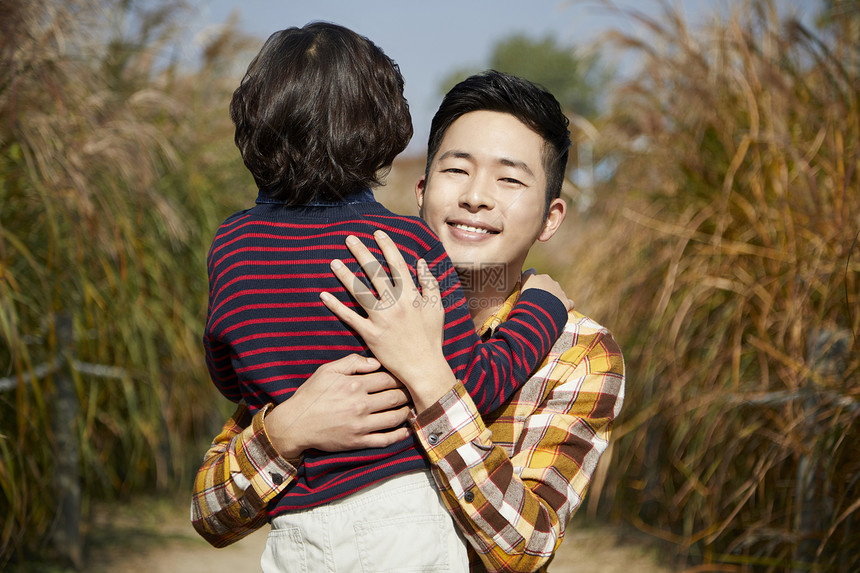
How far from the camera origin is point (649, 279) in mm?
4215

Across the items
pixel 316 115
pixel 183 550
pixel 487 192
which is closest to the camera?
pixel 316 115

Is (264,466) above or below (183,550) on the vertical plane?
above

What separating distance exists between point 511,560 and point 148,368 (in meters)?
3.52

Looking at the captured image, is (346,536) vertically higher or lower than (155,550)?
higher

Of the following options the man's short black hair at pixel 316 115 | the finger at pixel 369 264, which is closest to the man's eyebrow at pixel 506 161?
the man's short black hair at pixel 316 115

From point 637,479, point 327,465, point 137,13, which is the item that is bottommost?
point 637,479

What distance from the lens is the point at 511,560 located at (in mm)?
1375

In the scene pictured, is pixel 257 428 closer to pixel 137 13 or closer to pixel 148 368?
pixel 148 368

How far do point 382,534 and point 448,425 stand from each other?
0.24 m

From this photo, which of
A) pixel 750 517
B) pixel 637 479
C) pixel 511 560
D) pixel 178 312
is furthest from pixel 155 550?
pixel 511 560

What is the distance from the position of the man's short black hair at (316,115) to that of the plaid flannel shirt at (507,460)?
47 centimetres

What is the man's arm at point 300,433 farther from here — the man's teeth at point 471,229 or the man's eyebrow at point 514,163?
the man's eyebrow at point 514,163

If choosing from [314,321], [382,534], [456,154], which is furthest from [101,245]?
[382,534]

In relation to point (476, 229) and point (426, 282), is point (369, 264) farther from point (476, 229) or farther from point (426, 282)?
point (476, 229)
